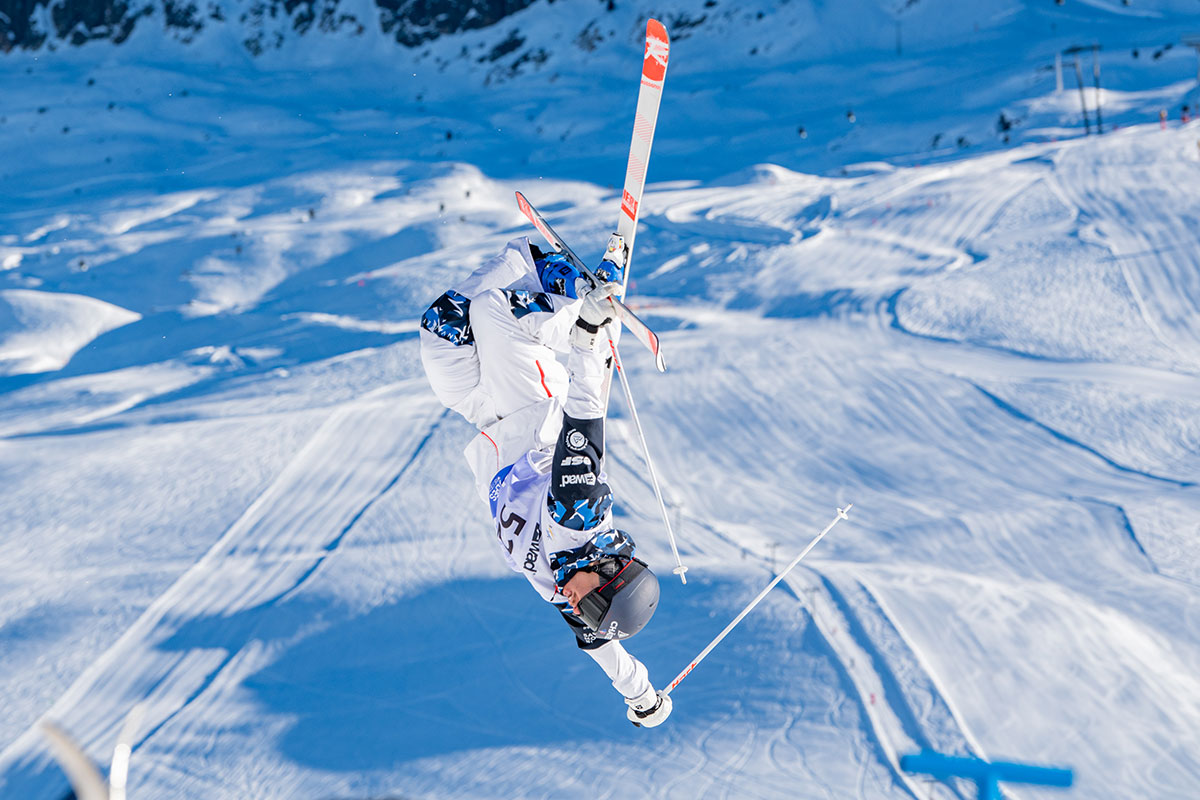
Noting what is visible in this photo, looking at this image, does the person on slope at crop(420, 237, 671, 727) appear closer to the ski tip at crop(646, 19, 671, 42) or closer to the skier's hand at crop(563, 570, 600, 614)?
the skier's hand at crop(563, 570, 600, 614)

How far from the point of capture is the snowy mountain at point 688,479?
12211 millimetres

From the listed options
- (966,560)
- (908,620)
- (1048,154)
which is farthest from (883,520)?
(1048,154)

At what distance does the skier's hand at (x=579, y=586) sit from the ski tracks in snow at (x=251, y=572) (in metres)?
10.0

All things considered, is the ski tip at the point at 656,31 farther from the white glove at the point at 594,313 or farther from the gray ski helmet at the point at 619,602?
the gray ski helmet at the point at 619,602

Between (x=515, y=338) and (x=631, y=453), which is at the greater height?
(x=515, y=338)

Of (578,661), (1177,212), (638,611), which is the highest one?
(638,611)

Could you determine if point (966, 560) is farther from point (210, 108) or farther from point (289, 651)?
point (210, 108)

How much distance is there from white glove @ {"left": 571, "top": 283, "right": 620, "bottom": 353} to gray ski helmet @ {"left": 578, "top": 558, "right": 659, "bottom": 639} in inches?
41.9

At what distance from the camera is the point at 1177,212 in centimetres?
2322

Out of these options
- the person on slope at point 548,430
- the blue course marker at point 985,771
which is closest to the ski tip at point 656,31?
the person on slope at point 548,430

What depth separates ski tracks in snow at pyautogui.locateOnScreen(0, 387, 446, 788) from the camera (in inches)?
523

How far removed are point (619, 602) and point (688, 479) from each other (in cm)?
1242

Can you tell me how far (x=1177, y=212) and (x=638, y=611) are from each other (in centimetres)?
2272

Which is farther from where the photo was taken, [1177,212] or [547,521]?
[1177,212]
